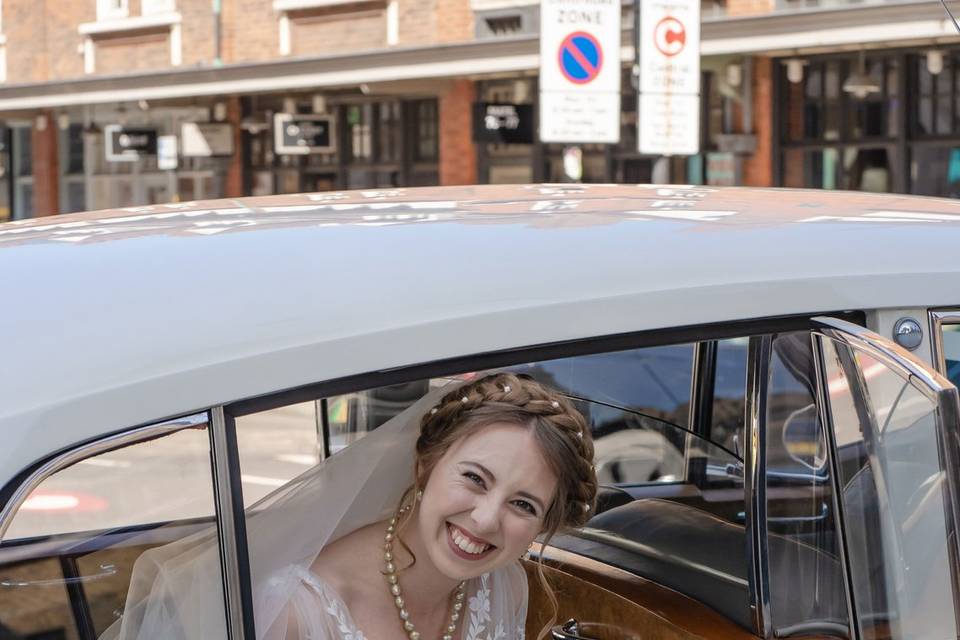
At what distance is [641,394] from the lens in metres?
2.78

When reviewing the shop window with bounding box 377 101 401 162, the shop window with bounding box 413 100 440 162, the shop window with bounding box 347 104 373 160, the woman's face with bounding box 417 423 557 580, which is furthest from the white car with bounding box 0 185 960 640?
the shop window with bounding box 347 104 373 160

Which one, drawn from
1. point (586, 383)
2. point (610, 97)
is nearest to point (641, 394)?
point (586, 383)

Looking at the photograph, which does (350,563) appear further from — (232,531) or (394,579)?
(232,531)

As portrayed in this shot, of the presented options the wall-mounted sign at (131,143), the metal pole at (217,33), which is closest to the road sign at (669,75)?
the metal pole at (217,33)

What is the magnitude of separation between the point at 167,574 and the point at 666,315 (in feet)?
2.05

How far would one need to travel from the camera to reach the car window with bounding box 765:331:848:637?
5.76ft

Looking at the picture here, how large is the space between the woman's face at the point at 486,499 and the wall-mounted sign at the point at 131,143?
19131 millimetres

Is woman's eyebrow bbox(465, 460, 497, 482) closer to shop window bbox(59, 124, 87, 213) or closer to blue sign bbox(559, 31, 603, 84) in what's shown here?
blue sign bbox(559, 31, 603, 84)

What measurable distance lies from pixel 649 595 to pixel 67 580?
1.09 meters

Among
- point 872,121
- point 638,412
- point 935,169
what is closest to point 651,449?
point 638,412

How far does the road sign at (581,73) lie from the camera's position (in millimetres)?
10227

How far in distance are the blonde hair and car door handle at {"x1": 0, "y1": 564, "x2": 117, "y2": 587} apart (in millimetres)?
479

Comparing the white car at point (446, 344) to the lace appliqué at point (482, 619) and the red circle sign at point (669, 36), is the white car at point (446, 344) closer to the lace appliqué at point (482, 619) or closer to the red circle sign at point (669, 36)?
the lace appliqué at point (482, 619)

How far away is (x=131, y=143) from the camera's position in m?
20.2
